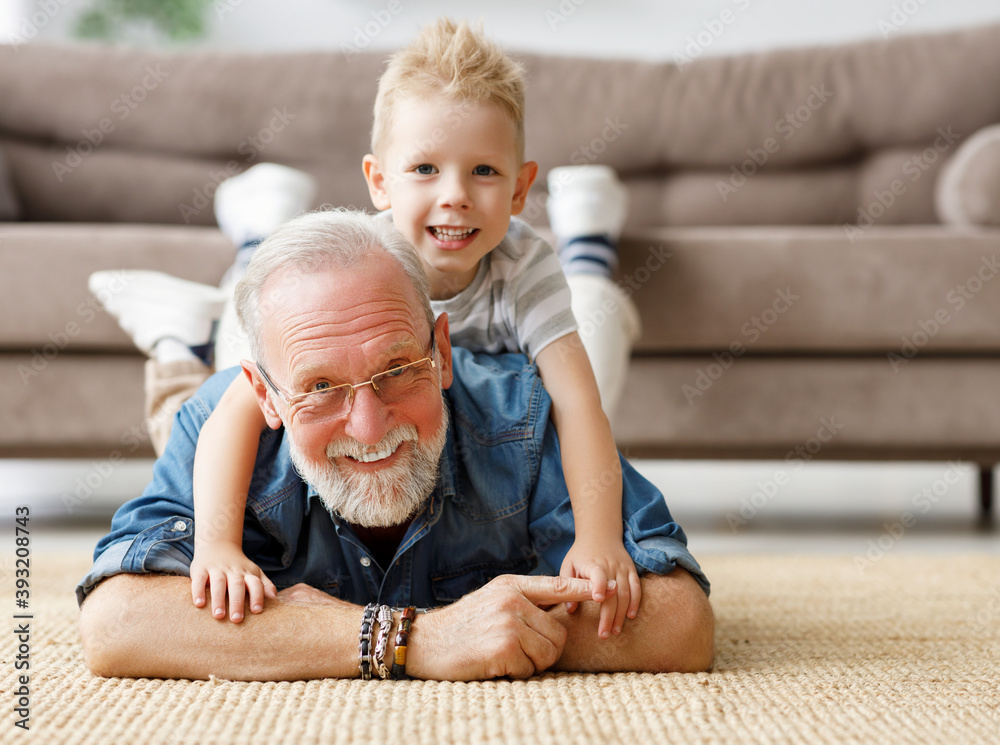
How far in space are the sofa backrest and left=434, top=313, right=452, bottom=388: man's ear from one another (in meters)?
1.63

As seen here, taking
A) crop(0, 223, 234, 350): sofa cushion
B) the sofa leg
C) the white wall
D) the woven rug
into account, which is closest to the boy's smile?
the woven rug

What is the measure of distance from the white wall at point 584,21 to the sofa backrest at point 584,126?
1.31 metres

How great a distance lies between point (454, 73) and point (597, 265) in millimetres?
744

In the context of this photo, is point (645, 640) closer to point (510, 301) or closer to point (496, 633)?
point (496, 633)

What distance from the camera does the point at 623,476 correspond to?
43.8 inches

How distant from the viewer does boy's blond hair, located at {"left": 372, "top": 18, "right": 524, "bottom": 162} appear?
123 cm

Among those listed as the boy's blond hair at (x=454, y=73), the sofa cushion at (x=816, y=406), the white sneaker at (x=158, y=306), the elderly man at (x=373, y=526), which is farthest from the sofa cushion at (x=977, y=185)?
the white sneaker at (x=158, y=306)

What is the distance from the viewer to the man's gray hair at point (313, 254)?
964 mm

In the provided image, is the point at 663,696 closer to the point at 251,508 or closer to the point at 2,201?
the point at 251,508

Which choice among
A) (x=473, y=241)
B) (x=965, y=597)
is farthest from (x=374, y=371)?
(x=965, y=597)

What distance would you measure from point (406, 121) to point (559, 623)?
0.70 meters

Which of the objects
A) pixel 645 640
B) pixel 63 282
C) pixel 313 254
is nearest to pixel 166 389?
pixel 63 282

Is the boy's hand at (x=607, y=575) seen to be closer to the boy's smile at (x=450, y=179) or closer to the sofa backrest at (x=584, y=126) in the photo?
the boy's smile at (x=450, y=179)

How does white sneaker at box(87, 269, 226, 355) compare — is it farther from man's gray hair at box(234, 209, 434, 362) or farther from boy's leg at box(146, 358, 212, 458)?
man's gray hair at box(234, 209, 434, 362)
